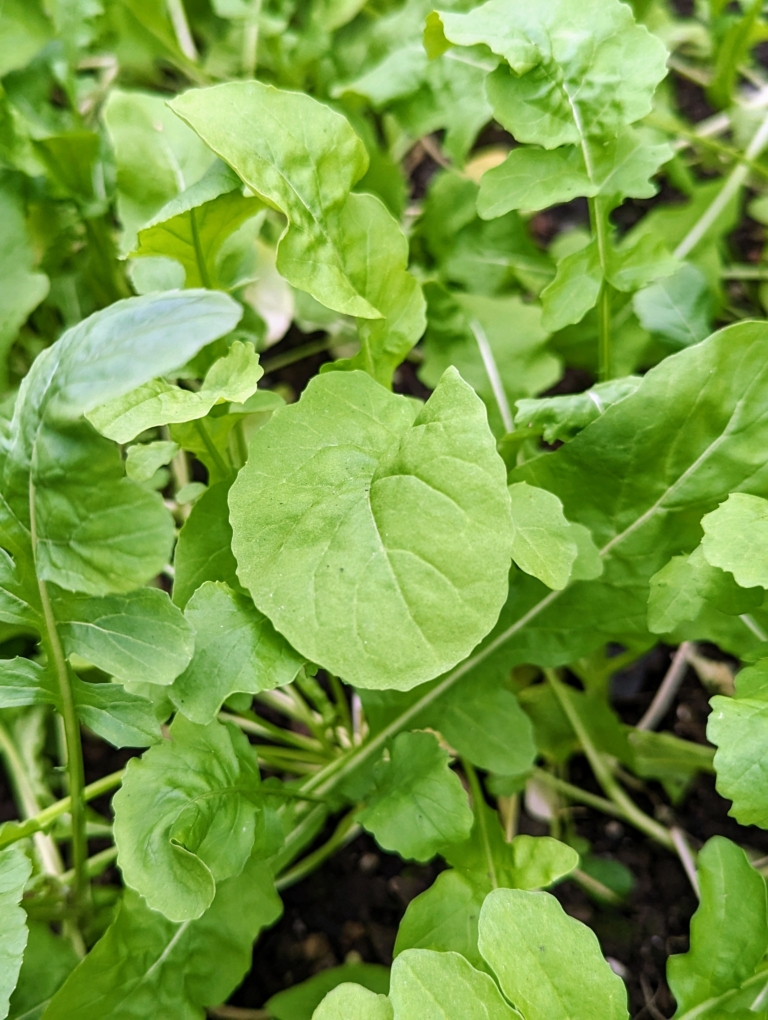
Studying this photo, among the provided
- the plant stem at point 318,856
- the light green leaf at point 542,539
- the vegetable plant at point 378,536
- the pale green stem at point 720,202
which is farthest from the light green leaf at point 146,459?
the pale green stem at point 720,202

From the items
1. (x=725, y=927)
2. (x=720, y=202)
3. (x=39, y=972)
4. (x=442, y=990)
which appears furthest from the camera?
(x=720, y=202)

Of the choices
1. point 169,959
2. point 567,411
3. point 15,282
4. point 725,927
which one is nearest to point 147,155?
point 15,282

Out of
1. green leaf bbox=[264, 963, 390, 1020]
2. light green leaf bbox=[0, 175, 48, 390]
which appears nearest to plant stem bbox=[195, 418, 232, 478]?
light green leaf bbox=[0, 175, 48, 390]

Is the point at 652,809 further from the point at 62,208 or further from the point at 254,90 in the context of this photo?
the point at 62,208

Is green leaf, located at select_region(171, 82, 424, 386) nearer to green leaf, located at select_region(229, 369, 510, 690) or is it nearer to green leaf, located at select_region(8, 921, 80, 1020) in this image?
green leaf, located at select_region(229, 369, 510, 690)

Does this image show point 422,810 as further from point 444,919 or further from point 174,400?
point 174,400

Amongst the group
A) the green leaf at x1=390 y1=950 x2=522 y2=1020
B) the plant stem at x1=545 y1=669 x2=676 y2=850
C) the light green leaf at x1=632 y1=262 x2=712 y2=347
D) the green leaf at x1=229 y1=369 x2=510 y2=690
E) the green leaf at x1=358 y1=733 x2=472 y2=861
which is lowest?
the plant stem at x1=545 y1=669 x2=676 y2=850
